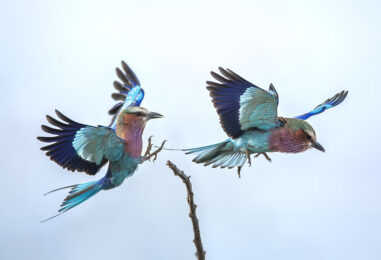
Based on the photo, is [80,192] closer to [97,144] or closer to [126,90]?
[97,144]

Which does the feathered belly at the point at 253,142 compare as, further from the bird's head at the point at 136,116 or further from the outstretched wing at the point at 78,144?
the outstretched wing at the point at 78,144

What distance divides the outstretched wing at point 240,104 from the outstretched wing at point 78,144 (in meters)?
0.73

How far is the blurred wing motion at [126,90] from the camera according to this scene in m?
5.27

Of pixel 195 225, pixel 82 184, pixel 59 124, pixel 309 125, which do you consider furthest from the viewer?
pixel 309 125

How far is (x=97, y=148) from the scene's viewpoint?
4301 mm

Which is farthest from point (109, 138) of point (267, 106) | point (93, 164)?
point (267, 106)

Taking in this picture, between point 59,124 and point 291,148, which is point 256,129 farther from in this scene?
point 59,124

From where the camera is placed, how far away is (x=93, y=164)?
14.4ft

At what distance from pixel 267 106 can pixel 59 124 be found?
4.72 feet

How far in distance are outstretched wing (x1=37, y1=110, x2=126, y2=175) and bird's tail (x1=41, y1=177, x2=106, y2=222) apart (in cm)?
10

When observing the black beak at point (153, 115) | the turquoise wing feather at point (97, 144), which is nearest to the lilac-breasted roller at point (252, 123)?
the black beak at point (153, 115)

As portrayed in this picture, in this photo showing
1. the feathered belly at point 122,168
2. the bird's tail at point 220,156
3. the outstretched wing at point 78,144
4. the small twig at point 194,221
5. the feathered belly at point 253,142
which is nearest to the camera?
the small twig at point 194,221

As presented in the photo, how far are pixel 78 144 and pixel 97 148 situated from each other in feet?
0.43

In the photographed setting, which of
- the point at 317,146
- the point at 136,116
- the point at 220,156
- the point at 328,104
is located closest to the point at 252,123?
the point at 220,156
